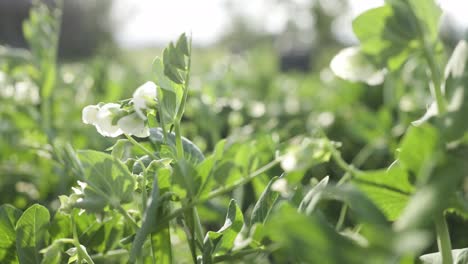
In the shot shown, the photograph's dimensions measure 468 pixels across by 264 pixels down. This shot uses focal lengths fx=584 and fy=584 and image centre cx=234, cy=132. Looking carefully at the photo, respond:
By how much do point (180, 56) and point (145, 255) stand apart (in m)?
0.23

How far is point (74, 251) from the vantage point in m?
0.60

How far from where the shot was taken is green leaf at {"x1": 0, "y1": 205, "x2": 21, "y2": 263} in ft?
2.20

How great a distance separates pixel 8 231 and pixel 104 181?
18 centimetres

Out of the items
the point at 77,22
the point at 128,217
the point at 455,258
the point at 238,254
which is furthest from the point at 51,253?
the point at 77,22

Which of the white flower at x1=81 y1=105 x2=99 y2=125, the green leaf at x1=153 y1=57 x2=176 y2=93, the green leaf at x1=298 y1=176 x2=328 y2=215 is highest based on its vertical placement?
the green leaf at x1=153 y1=57 x2=176 y2=93

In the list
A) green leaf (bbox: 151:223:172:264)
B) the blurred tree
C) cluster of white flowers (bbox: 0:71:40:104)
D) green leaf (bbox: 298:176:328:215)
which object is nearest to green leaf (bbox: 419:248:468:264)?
green leaf (bbox: 298:176:328:215)

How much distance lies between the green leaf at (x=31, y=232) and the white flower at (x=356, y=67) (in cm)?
35

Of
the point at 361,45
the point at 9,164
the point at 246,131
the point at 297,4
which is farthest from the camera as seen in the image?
the point at 297,4

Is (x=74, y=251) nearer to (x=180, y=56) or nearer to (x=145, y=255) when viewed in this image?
(x=145, y=255)

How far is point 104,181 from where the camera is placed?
58 cm

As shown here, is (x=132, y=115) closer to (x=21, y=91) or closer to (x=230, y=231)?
(x=230, y=231)

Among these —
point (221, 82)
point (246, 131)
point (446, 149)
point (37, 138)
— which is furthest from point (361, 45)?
point (221, 82)

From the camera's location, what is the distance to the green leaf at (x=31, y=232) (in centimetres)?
64

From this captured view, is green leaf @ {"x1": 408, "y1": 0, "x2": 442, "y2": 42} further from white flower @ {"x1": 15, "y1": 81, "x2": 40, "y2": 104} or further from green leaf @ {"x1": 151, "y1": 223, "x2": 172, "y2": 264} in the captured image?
white flower @ {"x1": 15, "y1": 81, "x2": 40, "y2": 104}
